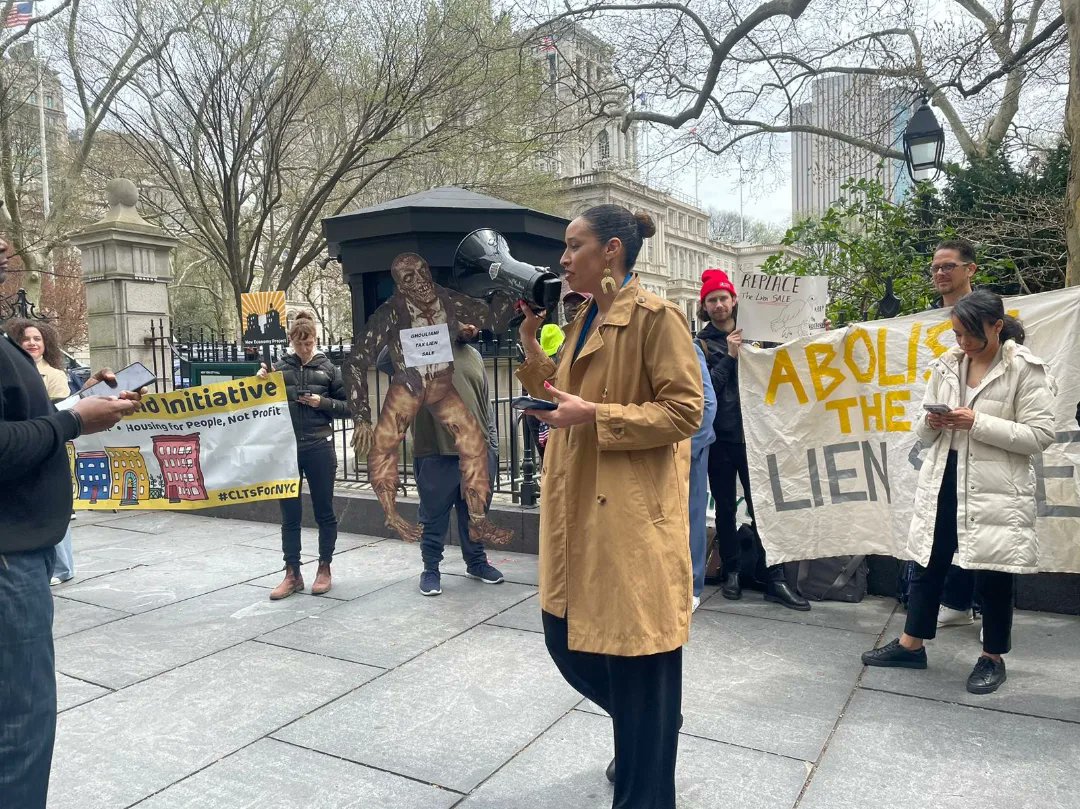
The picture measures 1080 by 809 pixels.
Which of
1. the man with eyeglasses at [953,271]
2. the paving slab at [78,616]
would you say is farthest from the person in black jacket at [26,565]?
the man with eyeglasses at [953,271]

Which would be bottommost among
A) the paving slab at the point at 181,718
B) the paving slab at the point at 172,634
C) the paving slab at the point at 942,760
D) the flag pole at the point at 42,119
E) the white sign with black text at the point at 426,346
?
the paving slab at the point at 942,760

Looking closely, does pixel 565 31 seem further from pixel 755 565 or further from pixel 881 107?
pixel 755 565

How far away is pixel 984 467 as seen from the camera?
3633 mm

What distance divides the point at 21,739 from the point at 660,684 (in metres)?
1.72

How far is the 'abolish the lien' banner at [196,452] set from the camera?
5812 mm

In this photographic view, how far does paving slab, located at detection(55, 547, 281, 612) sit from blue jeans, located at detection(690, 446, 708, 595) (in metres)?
3.28

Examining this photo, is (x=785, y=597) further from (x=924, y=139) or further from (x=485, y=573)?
(x=924, y=139)

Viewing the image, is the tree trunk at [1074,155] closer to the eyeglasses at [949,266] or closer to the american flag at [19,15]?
the eyeglasses at [949,266]

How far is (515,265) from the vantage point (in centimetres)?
300

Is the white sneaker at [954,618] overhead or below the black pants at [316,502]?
below

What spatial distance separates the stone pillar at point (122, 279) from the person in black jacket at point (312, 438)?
195 inches

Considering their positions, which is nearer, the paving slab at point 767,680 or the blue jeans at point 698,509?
the paving slab at point 767,680

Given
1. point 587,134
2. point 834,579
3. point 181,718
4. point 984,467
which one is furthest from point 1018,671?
point 587,134

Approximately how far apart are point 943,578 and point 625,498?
2375 mm
